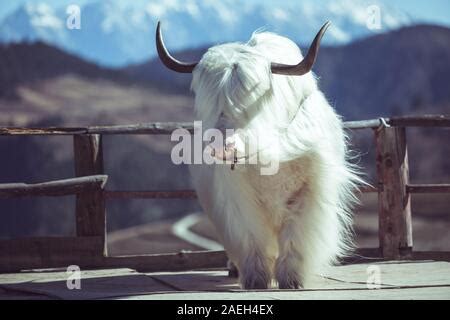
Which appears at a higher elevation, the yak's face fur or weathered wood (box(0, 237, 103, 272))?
the yak's face fur

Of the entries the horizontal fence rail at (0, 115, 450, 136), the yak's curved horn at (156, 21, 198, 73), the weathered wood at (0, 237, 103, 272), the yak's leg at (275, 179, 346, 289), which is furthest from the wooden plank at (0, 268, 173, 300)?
the yak's curved horn at (156, 21, 198, 73)

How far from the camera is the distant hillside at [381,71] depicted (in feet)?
167

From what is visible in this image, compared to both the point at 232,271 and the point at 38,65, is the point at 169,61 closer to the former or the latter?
the point at 232,271

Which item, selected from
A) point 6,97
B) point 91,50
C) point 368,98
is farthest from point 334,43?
point 6,97

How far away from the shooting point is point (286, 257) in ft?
18.4

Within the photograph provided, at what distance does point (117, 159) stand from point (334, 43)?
95.3ft

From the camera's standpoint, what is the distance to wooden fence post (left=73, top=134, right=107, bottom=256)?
23.1 ft

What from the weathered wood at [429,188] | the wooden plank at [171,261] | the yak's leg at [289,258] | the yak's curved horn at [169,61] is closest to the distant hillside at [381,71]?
the weathered wood at [429,188]

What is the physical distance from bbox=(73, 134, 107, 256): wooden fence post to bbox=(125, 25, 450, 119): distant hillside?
3997 centimetres

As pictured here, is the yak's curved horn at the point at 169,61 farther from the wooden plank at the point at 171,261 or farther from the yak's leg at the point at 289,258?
the wooden plank at the point at 171,261

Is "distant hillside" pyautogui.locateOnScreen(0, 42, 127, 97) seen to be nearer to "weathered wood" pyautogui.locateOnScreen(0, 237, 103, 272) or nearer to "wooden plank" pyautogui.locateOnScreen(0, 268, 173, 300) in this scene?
"weathered wood" pyautogui.locateOnScreen(0, 237, 103, 272)

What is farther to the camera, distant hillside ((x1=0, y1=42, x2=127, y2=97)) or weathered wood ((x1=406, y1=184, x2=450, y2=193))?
distant hillside ((x1=0, y1=42, x2=127, y2=97))

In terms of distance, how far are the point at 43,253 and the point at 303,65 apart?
262 centimetres

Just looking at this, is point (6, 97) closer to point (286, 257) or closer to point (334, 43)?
point (334, 43)
